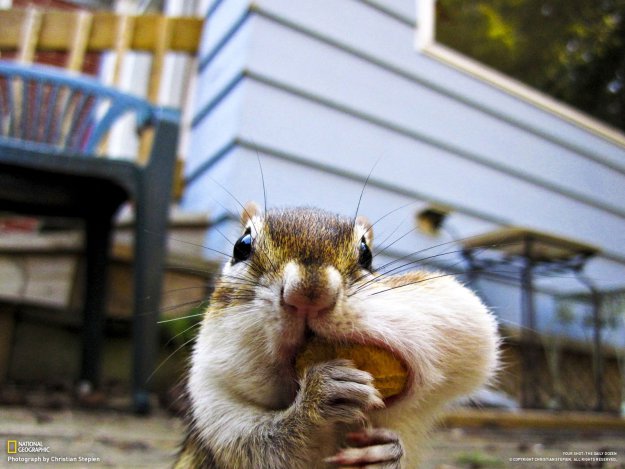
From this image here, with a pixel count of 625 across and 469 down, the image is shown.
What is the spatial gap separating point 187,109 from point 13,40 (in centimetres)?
113

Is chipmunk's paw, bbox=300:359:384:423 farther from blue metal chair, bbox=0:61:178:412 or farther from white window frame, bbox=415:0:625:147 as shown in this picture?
white window frame, bbox=415:0:625:147

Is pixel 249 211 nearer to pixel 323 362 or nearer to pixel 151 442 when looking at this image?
pixel 323 362

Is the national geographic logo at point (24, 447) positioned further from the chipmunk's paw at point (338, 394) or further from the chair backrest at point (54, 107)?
the chair backrest at point (54, 107)

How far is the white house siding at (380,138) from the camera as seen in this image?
9.12ft

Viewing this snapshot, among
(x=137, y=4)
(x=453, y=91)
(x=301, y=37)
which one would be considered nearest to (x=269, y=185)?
(x=301, y=37)

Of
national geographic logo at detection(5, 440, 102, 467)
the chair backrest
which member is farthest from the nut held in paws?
the chair backrest

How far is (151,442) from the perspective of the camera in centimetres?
141

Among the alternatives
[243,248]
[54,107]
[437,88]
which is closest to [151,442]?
[243,248]

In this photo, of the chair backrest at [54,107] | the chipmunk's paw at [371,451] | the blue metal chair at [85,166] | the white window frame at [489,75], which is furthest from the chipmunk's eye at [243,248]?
the white window frame at [489,75]

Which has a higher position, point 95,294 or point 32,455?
point 95,294

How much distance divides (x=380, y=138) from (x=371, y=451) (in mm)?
2603

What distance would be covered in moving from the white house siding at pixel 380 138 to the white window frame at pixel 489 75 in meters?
0.05

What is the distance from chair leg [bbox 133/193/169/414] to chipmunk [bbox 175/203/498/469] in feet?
3.52

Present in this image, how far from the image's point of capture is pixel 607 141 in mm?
3180
